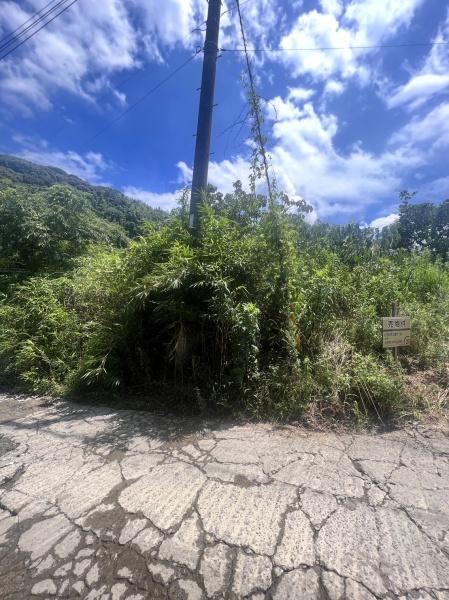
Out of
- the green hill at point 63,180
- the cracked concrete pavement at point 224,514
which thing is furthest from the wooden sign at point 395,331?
the green hill at point 63,180

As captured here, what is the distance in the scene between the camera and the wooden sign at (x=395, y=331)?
3385mm

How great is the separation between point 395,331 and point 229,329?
1933 millimetres

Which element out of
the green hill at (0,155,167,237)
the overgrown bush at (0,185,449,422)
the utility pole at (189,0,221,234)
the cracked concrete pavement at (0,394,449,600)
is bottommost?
the cracked concrete pavement at (0,394,449,600)

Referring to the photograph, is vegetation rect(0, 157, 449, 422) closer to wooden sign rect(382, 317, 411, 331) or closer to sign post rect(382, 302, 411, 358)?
sign post rect(382, 302, 411, 358)

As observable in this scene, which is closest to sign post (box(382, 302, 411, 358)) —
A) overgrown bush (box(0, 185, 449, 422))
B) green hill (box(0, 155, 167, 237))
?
overgrown bush (box(0, 185, 449, 422))

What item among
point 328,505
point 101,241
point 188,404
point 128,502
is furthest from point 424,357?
point 101,241

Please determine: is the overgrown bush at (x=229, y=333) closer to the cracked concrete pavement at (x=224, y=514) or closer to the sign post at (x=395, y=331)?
the sign post at (x=395, y=331)

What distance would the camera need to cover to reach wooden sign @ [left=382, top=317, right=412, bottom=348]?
3.38 metres

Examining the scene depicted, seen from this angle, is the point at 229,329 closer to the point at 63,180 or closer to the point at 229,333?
the point at 229,333

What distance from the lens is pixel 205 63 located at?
4086 mm

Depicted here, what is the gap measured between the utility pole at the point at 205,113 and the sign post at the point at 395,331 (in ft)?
8.49

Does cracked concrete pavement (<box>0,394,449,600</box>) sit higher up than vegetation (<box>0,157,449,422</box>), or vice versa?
vegetation (<box>0,157,449,422</box>)

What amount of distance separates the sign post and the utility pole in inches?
102

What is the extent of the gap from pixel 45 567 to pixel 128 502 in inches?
19.7
